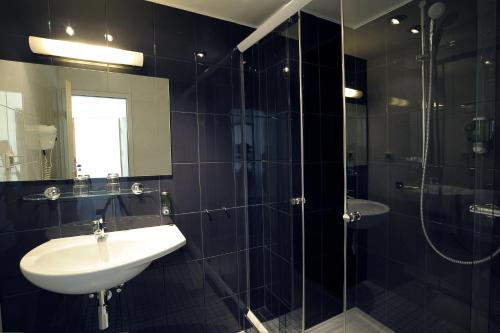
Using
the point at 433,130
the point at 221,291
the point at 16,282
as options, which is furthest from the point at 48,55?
the point at 433,130

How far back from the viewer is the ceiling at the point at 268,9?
1.45 m

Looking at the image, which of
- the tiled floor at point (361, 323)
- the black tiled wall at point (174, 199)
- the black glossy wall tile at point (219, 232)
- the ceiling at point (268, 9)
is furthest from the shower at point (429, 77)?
the black glossy wall tile at point (219, 232)

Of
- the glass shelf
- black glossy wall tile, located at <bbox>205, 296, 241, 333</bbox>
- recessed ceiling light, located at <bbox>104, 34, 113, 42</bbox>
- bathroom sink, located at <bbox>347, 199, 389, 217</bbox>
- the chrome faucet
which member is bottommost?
black glossy wall tile, located at <bbox>205, 296, 241, 333</bbox>

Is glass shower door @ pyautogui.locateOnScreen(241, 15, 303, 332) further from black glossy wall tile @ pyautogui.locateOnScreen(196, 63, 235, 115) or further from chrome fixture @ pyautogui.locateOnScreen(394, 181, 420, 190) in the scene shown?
chrome fixture @ pyautogui.locateOnScreen(394, 181, 420, 190)

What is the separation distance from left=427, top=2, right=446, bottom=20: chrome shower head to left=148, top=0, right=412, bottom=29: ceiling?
166 mm

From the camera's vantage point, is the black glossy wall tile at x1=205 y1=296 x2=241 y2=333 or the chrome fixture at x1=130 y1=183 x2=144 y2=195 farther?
the black glossy wall tile at x1=205 y1=296 x2=241 y2=333

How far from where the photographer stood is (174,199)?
1708 millimetres

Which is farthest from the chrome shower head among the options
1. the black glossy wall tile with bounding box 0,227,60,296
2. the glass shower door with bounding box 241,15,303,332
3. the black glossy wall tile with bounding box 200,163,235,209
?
the black glossy wall tile with bounding box 0,227,60,296

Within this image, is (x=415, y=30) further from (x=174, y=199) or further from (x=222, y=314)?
(x=222, y=314)

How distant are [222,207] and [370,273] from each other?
112 cm

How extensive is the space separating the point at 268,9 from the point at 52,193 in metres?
1.82

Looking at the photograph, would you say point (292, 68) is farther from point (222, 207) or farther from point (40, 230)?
point (40, 230)

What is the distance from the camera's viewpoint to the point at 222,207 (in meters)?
A: 1.89

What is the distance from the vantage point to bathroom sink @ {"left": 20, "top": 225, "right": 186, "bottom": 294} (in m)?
1.06
